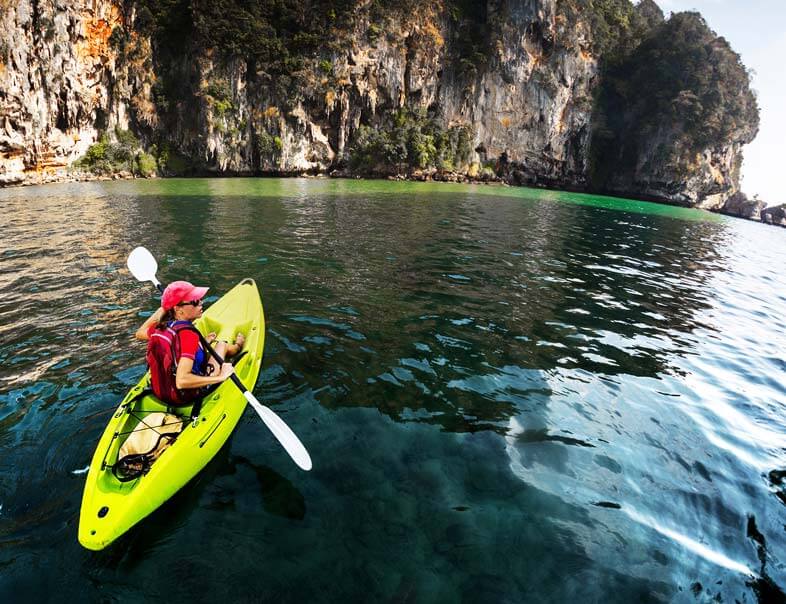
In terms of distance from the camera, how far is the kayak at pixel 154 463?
2881 millimetres

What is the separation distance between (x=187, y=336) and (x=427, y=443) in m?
2.55

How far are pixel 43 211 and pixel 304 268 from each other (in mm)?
13883

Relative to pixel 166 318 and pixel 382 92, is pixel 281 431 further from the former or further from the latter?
pixel 382 92

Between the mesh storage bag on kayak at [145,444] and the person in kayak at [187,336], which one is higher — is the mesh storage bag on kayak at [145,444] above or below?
below

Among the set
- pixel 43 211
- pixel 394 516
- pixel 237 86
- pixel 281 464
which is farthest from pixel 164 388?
pixel 237 86

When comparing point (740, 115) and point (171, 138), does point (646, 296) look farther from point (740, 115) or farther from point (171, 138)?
point (740, 115)

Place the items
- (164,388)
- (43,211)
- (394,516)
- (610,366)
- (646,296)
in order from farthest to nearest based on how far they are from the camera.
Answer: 1. (43,211)
2. (646,296)
3. (610,366)
4. (164,388)
5. (394,516)

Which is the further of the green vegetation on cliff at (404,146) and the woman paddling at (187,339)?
the green vegetation on cliff at (404,146)

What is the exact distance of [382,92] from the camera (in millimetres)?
47406

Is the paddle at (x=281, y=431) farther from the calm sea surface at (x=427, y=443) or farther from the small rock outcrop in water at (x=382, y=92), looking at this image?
the small rock outcrop in water at (x=382, y=92)

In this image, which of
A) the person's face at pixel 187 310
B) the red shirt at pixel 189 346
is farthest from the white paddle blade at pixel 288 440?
the person's face at pixel 187 310

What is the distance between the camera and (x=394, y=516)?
11.5ft

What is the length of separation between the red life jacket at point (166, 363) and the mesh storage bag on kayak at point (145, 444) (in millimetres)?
185

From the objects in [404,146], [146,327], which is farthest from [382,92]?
[146,327]
